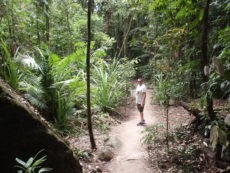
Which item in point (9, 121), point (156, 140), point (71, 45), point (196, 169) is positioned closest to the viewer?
point (9, 121)

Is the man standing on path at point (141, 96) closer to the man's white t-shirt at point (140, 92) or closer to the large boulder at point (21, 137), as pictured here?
the man's white t-shirt at point (140, 92)

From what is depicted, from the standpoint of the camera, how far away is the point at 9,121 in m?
1.51

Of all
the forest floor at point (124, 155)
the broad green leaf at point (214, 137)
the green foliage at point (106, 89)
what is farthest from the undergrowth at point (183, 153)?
the green foliage at point (106, 89)

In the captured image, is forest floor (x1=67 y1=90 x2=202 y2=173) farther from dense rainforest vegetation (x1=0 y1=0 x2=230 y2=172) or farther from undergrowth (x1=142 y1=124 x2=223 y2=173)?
dense rainforest vegetation (x1=0 y1=0 x2=230 y2=172)

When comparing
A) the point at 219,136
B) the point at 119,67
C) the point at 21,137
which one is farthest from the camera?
the point at 119,67

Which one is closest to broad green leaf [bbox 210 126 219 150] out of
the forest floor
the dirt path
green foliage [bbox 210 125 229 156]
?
green foliage [bbox 210 125 229 156]

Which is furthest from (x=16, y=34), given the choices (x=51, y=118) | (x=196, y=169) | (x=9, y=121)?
(x=196, y=169)

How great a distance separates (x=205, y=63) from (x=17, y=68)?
4.17 metres

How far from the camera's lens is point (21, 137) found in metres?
1.59

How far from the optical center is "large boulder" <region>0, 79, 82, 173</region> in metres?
1.50

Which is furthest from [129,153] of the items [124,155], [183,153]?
[183,153]

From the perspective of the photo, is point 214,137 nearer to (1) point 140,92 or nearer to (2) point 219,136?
(2) point 219,136

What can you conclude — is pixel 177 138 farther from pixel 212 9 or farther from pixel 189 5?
pixel 212 9

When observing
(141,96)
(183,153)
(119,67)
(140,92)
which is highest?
(119,67)
